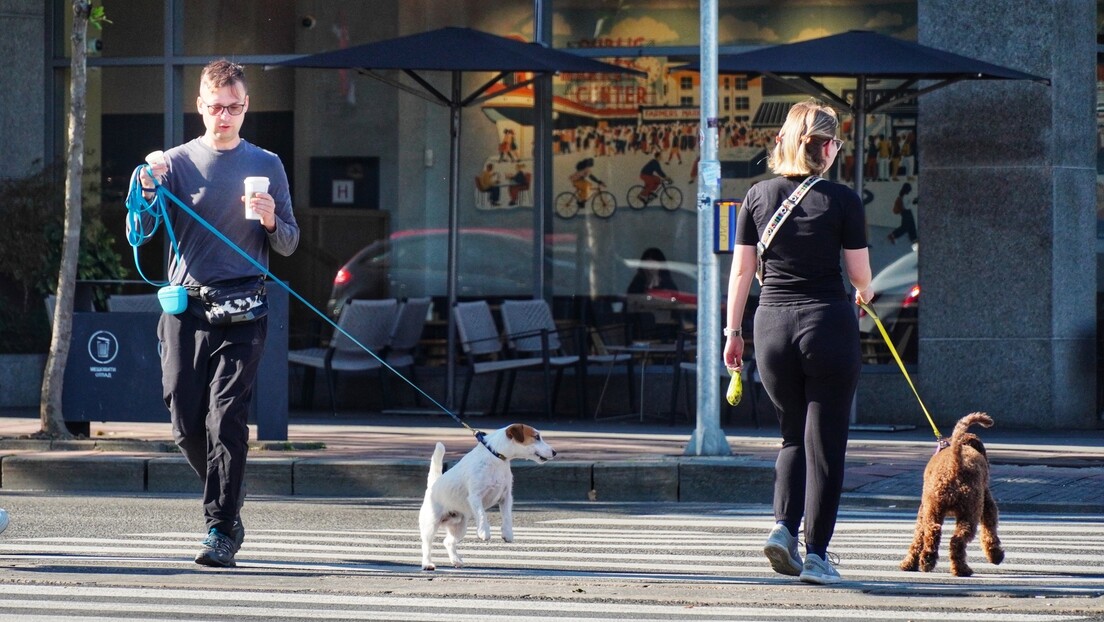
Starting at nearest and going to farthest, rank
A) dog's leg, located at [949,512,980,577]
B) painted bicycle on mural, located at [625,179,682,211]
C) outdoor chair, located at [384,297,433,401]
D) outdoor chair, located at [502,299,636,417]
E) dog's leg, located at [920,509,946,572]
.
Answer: dog's leg, located at [949,512,980,577]
dog's leg, located at [920,509,946,572]
outdoor chair, located at [502,299,636,417]
outdoor chair, located at [384,297,433,401]
painted bicycle on mural, located at [625,179,682,211]

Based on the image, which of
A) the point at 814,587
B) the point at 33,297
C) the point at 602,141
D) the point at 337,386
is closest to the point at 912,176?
the point at 602,141

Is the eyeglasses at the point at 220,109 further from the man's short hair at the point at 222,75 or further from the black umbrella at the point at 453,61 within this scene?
the black umbrella at the point at 453,61

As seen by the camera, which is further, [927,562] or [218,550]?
[927,562]

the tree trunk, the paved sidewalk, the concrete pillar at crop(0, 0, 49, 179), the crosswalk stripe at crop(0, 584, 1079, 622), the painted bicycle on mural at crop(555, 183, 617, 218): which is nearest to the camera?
the crosswalk stripe at crop(0, 584, 1079, 622)

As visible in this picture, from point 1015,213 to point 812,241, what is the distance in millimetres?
8202

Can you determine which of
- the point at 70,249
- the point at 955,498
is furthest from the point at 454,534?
the point at 70,249

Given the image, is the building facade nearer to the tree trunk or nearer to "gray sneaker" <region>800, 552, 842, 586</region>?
the tree trunk

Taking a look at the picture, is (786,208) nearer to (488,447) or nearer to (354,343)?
(488,447)

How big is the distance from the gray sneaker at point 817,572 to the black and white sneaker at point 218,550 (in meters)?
2.11

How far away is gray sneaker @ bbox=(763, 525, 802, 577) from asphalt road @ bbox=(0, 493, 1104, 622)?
7 cm

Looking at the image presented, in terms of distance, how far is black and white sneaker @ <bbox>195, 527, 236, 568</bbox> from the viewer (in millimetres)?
6188

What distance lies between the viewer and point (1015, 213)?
13.6 metres

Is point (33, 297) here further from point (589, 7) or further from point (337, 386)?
point (589, 7)

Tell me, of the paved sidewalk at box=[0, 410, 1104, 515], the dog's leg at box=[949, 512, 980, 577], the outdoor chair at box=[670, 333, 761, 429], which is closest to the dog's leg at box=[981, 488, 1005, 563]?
the dog's leg at box=[949, 512, 980, 577]
